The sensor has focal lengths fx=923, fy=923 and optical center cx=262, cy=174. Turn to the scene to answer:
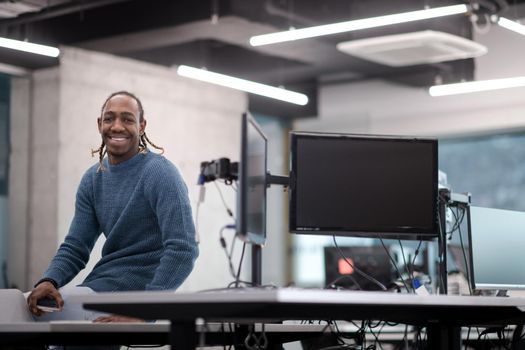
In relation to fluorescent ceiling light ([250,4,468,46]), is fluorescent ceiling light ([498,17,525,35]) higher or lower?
higher

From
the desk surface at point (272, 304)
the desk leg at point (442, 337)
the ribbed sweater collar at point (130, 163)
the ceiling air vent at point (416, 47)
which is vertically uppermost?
the ceiling air vent at point (416, 47)

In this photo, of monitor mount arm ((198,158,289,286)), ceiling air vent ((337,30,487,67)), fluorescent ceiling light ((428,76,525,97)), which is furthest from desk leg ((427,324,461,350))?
fluorescent ceiling light ((428,76,525,97))

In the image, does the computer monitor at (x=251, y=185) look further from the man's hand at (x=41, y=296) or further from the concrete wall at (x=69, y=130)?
the concrete wall at (x=69, y=130)

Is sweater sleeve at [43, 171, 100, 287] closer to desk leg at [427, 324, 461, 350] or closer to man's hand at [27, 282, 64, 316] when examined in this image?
man's hand at [27, 282, 64, 316]

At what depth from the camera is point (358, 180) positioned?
3000mm

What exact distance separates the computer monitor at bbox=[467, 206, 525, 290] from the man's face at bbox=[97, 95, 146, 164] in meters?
1.28

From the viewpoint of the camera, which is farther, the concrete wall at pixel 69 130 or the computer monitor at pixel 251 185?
the concrete wall at pixel 69 130

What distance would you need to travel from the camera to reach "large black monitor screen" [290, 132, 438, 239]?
295 cm

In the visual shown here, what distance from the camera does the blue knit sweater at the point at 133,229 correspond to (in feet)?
9.38

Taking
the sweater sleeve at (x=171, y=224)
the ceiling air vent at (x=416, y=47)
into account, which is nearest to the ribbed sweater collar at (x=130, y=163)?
the sweater sleeve at (x=171, y=224)

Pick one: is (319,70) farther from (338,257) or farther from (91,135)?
(338,257)

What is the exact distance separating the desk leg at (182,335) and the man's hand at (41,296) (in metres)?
0.83

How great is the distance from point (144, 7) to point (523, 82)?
11.7ft

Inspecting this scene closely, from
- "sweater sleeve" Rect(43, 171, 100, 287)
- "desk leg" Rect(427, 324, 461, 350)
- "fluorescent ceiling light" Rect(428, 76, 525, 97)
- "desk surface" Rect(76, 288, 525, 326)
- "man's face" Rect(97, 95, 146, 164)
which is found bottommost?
"desk leg" Rect(427, 324, 461, 350)
